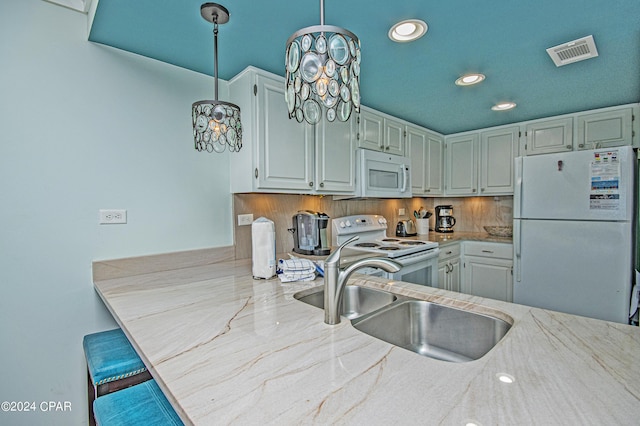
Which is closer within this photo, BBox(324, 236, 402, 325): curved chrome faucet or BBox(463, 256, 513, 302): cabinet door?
BBox(324, 236, 402, 325): curved chrome faucet

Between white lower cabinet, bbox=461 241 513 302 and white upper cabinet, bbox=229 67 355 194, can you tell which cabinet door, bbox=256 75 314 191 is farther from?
white lower cabinet, bbox=461 241 513 302

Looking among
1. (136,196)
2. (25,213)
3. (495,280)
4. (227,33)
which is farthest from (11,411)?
(495,280)

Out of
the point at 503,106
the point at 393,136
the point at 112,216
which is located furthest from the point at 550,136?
the point at 112,216

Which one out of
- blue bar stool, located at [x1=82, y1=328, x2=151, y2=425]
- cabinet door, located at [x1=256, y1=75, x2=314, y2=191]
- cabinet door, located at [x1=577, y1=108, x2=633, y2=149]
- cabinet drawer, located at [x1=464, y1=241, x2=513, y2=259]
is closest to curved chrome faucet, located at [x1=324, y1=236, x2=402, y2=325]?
blue bar stool, located at [x1=82, y1=328, x2=151, y2=425]

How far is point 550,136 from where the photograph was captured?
2.96 metres

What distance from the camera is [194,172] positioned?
1.94m

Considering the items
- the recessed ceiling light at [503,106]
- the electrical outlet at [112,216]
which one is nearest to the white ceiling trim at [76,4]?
the electrical outlet at [112,216]

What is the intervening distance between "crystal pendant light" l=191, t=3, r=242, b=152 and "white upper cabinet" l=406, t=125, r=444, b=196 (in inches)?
83.8

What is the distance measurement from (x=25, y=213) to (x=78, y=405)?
101 centimetres

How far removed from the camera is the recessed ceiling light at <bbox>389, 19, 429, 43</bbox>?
4.64ft

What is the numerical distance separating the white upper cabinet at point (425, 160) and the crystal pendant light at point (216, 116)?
213 cm

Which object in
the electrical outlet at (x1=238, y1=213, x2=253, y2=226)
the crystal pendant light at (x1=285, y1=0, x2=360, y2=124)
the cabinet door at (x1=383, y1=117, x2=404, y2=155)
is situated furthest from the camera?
the cabinet door at (x1=383, y1=117, x2=404, y2=155)

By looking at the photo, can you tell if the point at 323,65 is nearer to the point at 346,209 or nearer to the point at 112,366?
the point at 112,366

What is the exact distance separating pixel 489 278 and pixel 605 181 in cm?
130
